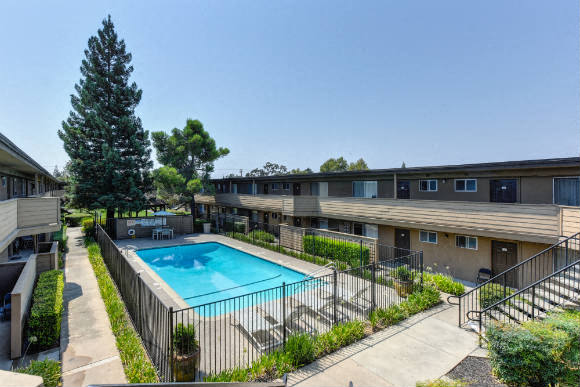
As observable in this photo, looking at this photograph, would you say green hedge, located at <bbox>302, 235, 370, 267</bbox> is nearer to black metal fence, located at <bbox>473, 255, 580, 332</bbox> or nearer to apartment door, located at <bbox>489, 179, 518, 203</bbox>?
black metal fence, located at <bbox>473, 255, 580, 332</bbox>

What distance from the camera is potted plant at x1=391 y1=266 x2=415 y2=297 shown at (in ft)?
35.2

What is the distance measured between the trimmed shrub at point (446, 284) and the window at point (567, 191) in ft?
17.0

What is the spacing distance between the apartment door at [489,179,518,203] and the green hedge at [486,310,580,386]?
7944 mm

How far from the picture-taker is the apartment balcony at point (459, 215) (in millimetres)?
10016

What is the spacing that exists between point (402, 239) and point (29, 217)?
18.0m

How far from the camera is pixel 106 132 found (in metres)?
23.8

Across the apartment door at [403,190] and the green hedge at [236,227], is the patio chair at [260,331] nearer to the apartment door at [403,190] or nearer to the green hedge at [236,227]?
the apartment door at [403,190]

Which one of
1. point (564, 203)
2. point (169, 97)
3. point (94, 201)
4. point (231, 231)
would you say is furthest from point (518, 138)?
point (94, 201)

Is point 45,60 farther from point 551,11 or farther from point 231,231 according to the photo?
point 551,11

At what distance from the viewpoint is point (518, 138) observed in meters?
18.8

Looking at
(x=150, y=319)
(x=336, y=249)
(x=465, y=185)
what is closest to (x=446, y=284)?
(x=465, y=185)

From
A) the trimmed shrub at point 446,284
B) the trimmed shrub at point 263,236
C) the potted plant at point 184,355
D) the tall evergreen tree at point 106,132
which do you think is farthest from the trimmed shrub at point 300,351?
the tall evergreen tree at point 106,132

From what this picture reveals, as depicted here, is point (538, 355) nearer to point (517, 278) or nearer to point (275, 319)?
point (275, 319)

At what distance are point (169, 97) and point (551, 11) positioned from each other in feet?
72.3
